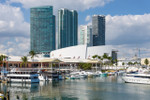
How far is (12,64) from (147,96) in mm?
144786

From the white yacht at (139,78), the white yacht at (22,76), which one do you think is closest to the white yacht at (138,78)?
the white yacht at (139,78)

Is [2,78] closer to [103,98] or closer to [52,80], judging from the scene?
[52,80]

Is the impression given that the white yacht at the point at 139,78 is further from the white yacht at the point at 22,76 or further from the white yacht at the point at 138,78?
the white yacht at the point at 22,76

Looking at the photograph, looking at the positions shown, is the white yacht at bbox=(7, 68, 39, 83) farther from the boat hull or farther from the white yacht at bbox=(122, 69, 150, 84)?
the white yacht at bbox=(122, 69, 150, 84)

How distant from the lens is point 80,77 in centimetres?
14500

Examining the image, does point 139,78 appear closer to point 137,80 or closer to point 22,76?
point 137,80

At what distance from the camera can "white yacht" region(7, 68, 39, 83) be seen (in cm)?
10962

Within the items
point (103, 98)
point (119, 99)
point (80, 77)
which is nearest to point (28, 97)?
point (103, 98)

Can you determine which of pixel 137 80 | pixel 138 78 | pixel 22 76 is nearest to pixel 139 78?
pixel 138 78

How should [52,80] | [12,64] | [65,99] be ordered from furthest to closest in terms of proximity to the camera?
[12,64]
[52,80]
[65,99]

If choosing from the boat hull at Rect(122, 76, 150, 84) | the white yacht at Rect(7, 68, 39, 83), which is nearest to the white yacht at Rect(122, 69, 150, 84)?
the boat hull at Rect(122, 76, 150, 84)

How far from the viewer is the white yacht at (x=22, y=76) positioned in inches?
4316

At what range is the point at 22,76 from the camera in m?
112

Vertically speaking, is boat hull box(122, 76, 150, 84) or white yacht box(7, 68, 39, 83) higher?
white yacht box(7, 68, 39, 83)
